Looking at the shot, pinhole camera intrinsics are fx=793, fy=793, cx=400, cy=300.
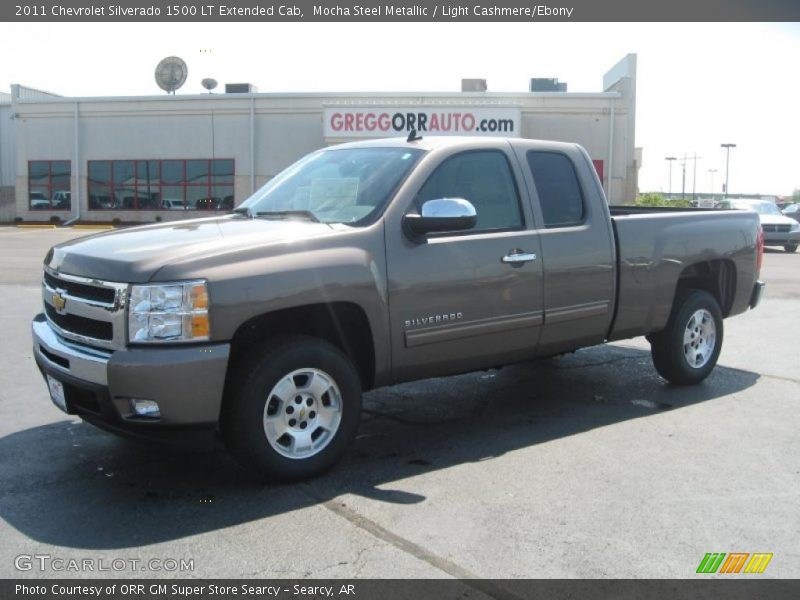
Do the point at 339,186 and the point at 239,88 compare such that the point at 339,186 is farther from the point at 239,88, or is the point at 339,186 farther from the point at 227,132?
the point at 239,88

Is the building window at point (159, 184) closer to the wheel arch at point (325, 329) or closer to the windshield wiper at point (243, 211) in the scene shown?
the windshield wiper at point (243, 211)

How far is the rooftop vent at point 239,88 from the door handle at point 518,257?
31.3 m

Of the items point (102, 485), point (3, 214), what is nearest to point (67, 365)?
point (102, 485)

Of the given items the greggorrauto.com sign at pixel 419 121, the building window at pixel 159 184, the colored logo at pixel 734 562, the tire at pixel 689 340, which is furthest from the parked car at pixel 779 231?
Result: the colored logo at pixel 734 562

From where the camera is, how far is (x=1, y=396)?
20.4 feet

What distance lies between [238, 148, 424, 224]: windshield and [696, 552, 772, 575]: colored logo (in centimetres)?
262

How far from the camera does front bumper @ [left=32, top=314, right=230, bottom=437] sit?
3.94 metres

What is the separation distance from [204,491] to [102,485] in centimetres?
59

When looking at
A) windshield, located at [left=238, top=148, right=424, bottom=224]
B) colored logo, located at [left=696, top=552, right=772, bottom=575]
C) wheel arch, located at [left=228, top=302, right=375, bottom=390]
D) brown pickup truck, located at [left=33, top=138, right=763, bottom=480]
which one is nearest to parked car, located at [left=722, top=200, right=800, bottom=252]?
brown pickup truck, located at [left=33, top=138, right=763, bottom=480]

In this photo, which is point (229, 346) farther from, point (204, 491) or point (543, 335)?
point (543, 335)

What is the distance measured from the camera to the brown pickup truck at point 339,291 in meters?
4.04

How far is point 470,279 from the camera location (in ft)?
16.7

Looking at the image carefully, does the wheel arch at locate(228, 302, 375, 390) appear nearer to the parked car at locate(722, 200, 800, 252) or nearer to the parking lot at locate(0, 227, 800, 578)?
the parking lot at locate(0, 227, 800, 578)
